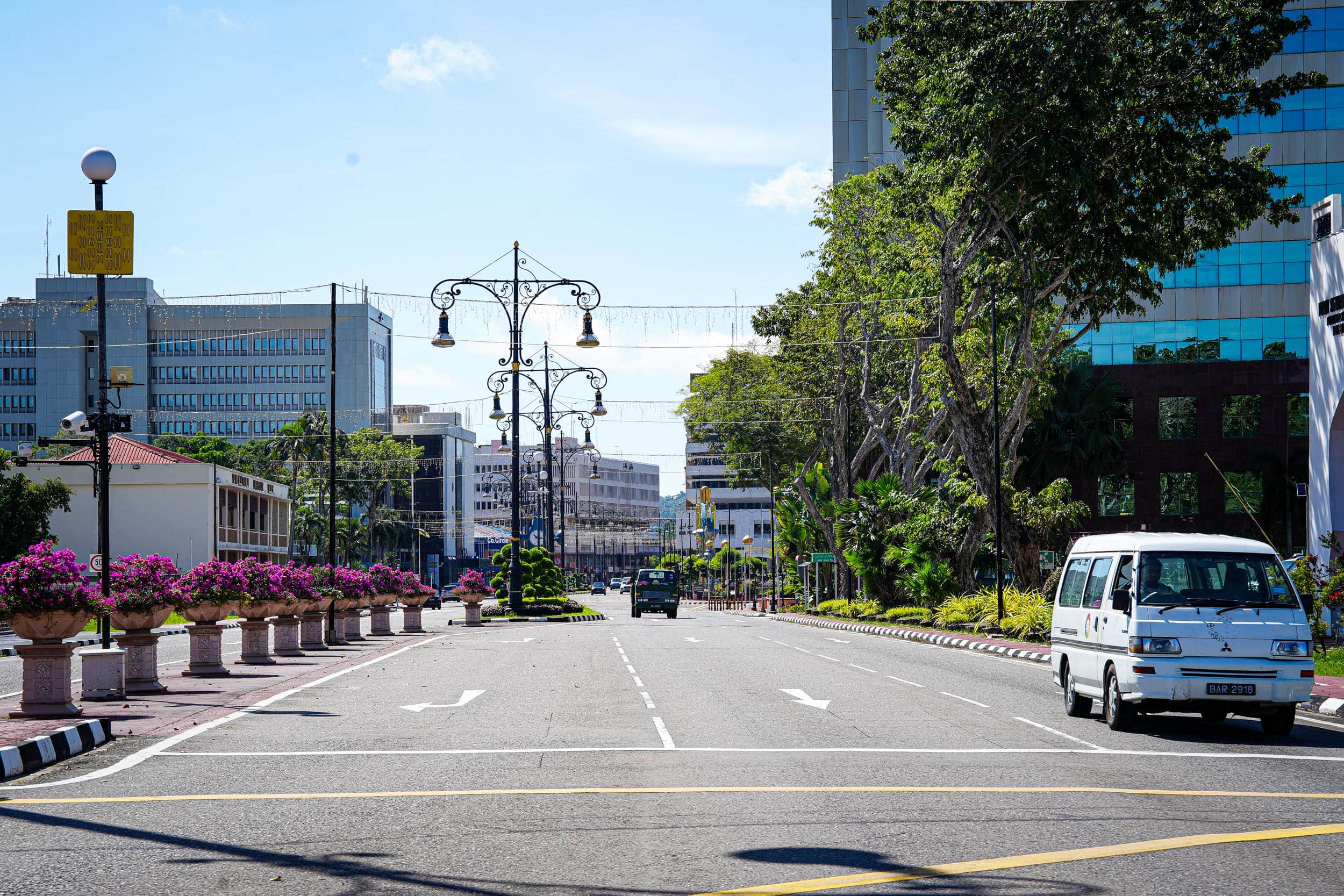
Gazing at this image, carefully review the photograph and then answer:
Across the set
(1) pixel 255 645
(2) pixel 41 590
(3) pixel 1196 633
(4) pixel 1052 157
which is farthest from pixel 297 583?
(4) pixel 1052 157

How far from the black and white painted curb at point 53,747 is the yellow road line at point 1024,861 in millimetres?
7647

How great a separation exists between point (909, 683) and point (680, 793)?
12254mm

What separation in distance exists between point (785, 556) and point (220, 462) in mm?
51813

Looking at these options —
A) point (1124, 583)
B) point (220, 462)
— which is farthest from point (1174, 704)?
point (220, 462)

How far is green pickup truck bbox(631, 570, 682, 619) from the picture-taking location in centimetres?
6700

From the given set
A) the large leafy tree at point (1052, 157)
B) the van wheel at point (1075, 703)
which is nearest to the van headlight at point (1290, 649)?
the van wheel at point (1075, 703)

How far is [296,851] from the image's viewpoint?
26.7ft

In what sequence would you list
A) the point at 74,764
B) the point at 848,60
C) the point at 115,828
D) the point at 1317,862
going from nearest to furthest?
the point at 1317,862 → the point at 115,828 → the point at 74,764 → the point at 848,60

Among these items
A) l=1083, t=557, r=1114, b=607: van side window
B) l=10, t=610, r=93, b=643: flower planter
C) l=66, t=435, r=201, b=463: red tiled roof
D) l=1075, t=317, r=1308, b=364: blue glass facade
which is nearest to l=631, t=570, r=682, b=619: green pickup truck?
l=1075, t=317, r=1308, b=364: blue glass facade

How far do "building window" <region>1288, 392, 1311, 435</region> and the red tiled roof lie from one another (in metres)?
59.0

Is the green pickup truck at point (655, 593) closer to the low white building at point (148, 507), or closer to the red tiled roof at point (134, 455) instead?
the low white building at point (148, 507)

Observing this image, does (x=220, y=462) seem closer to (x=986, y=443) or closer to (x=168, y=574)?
(x=986, y=443)

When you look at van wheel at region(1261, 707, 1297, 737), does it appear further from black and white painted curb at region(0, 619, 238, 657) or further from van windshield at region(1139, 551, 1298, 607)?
black and white painted curb at region(0, 619, 238, 657)

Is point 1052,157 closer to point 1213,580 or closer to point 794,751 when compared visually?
point 1213,580
